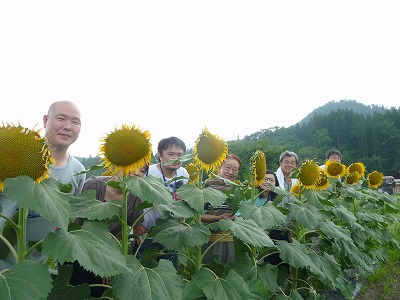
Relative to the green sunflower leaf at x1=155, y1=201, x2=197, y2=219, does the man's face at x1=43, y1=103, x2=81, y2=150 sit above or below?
above

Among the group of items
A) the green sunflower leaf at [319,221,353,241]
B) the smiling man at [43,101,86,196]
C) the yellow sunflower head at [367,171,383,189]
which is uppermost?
A: the smiling man at [43,101,86,196]

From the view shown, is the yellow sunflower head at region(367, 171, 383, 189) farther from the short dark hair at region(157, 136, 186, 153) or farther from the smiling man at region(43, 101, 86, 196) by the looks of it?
the smiling man at region(43, 101, 86, 196)

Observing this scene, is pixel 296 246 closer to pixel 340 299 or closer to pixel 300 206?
pixel 300 206

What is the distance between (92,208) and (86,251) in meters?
0.32

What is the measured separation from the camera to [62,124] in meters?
1.99

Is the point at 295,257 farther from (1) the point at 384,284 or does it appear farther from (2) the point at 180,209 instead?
(1) the point at 384,284

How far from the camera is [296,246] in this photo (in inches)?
93.7

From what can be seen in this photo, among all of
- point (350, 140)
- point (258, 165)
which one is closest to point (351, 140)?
point (350, 140)

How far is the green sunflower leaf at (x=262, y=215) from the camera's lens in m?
2.02

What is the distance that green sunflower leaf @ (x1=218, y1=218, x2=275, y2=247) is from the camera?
170 cm

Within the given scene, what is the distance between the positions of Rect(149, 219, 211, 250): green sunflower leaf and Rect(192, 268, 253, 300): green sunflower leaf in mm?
195

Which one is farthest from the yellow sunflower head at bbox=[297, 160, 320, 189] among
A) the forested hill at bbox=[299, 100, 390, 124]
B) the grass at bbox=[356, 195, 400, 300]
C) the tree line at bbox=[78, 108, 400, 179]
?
the forested hill at bbox=[299, 100, 390, 124]

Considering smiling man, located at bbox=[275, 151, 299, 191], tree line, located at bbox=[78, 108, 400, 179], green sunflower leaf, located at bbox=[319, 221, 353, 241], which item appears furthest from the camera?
tree line, located at bbox=[78, 108, 400, 179]

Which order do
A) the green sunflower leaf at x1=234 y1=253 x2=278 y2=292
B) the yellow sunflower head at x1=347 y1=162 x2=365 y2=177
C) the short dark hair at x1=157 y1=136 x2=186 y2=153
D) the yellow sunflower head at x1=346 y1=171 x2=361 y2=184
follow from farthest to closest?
the yellow sunflower head at x1=347 y1=162 x2=365 y2=177, the yellow sunflower head at x1=346 y1=171 x2=361 y2=184, the short dark hair at x1=157 y1=136 x2=186 y2=153, the green sunflower leaf at x1=234 y1=253 x2=278 y2=292
